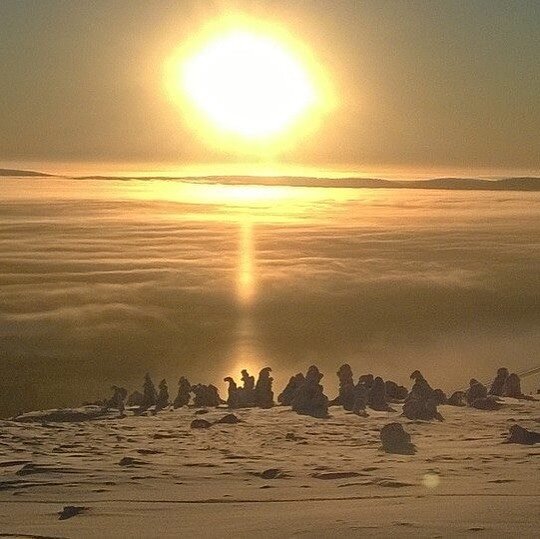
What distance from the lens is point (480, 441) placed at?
1171cm

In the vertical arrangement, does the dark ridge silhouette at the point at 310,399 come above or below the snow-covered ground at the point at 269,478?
above

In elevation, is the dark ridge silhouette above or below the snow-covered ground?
above

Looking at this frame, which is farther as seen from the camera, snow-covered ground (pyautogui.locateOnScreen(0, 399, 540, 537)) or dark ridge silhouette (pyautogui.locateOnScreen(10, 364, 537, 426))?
dark ridge silhouette (pyautogui.locateOnScreen(10, 364, 537, 426))

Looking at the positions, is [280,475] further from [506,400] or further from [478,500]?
[506,400]

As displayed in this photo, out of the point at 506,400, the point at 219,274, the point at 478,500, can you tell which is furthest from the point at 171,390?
the point at 219,274

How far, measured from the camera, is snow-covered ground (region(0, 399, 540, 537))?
7625 mm

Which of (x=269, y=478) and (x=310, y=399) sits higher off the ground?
(x=310, y=399)

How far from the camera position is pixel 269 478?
32.0 ft

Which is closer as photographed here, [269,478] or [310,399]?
[269,478]

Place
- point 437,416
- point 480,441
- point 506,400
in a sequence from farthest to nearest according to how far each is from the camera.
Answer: point 506,400, point 437,416, point 480,441

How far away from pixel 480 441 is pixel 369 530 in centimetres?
491

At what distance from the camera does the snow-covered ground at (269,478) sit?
762cm

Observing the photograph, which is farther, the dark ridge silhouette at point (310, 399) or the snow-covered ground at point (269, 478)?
the dark ridge silhouette at point (310, 399)

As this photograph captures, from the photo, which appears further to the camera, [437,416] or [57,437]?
[437,416]
